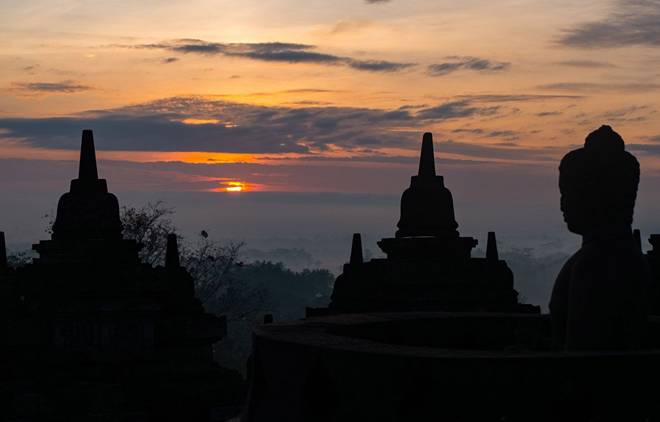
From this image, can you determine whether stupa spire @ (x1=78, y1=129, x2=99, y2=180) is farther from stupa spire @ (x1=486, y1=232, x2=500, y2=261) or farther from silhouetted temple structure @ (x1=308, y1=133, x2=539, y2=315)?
stupa spire @ (x1=486, y1=232, x2=500, y2=261)

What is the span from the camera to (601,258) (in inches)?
302

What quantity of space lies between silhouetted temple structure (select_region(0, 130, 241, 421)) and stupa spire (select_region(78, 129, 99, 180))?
8.5 inches

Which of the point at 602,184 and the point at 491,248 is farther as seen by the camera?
the point at 491,248

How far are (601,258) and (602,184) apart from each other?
1.79 ft

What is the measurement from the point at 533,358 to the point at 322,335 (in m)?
1.78

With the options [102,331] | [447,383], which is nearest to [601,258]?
[447,383]

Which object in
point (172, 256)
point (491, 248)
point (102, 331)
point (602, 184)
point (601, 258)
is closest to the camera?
point (601, 258)

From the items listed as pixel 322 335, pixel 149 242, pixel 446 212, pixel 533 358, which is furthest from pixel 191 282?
pixel 149 242

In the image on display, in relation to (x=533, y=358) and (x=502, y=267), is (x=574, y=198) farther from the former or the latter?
(x=502, y=267)

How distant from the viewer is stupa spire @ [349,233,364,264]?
68.1 feet

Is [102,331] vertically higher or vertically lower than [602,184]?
lower

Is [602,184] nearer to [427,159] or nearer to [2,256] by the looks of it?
[2,256]

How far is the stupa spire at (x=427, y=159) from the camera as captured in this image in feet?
72.4

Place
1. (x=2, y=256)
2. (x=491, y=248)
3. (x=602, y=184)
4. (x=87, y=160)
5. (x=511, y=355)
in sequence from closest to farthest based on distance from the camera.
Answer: (x=511, y=355) < (x=602, y=184) < (x=2, y=256) < (x=87, y=160) < (x=491, y=248)
